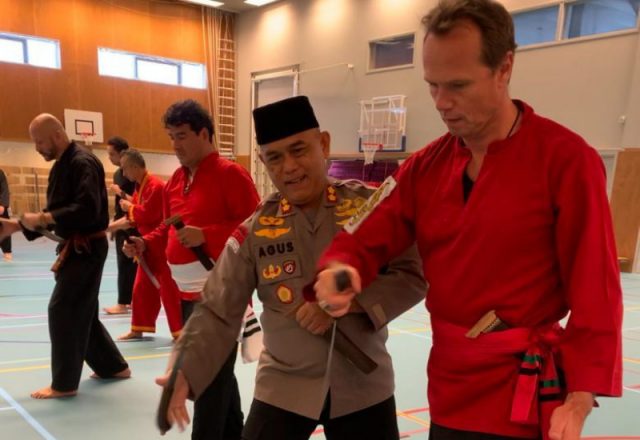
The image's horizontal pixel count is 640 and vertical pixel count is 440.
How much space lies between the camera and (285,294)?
5.71 feet

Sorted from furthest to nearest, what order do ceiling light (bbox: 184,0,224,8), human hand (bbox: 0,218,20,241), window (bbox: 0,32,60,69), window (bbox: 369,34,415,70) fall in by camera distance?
ceiling light (bbox: 184,0,224,8), window (bbox: 0,32,60,69), window (bbox: 369,34,415,70), human hand (bbox: 0,218,20,241)

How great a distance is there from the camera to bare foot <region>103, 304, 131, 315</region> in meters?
6.34

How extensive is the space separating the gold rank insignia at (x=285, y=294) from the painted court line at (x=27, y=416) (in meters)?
2.32

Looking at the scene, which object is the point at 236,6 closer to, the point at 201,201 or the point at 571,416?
the point at 201,201

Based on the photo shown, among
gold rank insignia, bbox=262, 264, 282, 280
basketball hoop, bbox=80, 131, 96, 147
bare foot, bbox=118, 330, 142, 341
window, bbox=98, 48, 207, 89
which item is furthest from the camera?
window, bbox=98, 48, 207, 89

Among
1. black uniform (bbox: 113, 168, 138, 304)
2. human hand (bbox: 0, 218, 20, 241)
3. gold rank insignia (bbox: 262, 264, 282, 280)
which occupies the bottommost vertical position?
black uniform (bbox: 113, 168, 138, 304)

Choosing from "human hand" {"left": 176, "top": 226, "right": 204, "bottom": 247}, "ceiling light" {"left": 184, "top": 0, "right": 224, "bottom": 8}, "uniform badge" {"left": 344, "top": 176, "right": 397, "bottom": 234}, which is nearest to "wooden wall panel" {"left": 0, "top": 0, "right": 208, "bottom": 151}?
"ceiling light" {"left": 184, "top": 0, "right": 224, "bottom": 8}

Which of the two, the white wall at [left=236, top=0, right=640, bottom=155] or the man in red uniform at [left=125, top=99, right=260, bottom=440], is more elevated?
the white wall at [left=236, top=0, right=640, bottom=155]

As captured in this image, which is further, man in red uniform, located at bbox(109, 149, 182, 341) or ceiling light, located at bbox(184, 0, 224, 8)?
ceiling light, located at bbox(184, 0, 224, 8)

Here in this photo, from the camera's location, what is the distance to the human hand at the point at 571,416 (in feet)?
3.62

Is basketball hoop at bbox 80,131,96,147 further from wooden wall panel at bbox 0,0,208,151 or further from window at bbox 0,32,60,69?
window at bbox 0,32,60,69

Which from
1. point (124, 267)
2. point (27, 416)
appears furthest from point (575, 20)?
point (27, 416)

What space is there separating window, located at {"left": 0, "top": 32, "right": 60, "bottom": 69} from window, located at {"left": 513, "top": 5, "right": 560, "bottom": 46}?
1224 cm

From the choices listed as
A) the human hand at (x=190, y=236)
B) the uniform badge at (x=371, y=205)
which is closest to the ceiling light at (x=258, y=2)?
the human hand at (x=190, y=236)
